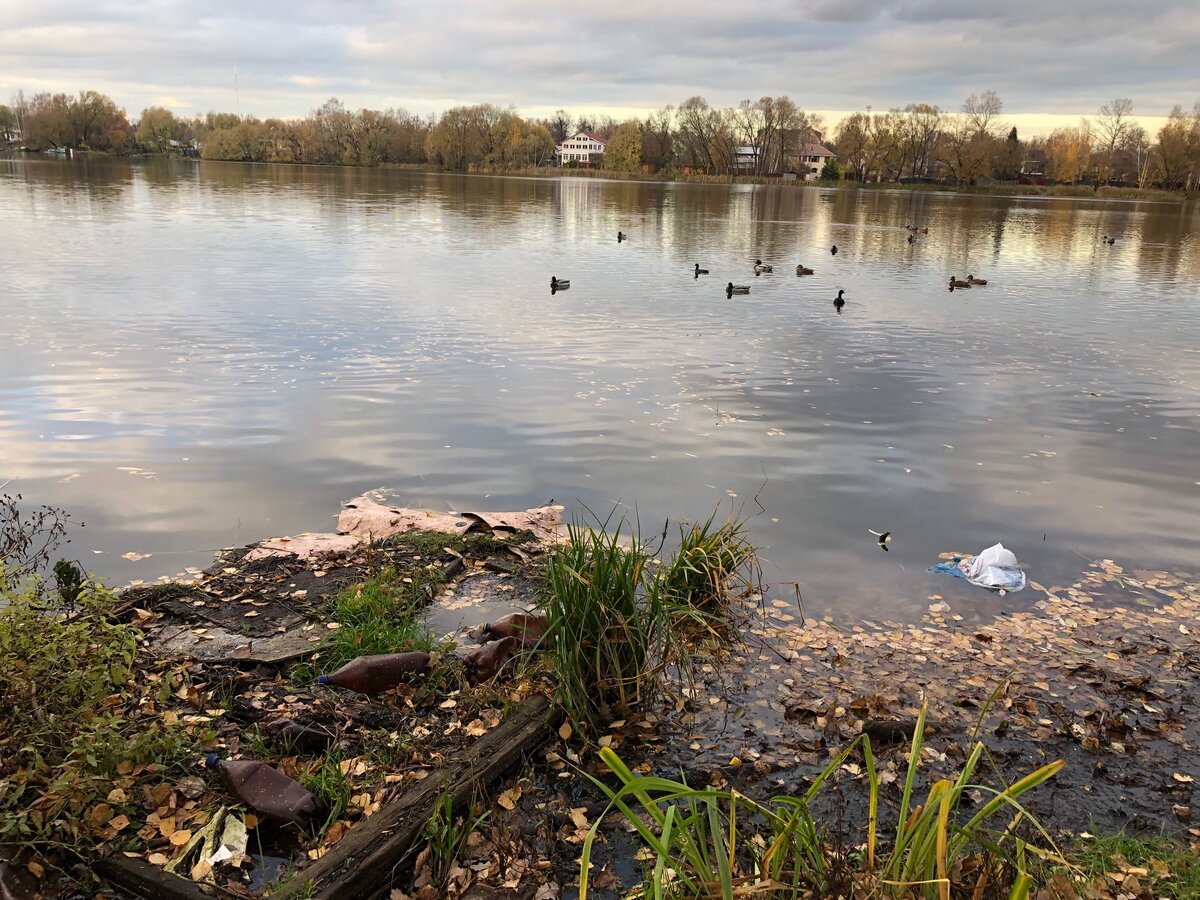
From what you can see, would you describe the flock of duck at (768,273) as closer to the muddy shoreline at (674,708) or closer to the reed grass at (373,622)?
the muddy shoreline at (674,708)

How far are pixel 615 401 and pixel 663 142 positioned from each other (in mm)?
138343

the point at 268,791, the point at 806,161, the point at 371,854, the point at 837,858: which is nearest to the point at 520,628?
the point at 268,791

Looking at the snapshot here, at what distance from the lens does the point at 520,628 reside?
17.7ft

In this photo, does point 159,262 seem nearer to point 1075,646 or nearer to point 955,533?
point 955,533

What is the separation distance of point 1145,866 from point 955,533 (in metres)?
4.73

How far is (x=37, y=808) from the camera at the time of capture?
3.59m

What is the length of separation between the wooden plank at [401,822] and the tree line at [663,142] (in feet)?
424

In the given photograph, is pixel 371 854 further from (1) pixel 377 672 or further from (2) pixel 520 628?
(2) pixel 520 628

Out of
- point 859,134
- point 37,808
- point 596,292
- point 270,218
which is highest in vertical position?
point 859,134

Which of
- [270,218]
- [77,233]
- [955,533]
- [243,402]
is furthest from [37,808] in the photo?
[270,218]

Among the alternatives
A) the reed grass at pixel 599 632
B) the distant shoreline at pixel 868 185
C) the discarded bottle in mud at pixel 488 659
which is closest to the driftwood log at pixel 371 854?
the reed grass at pixel 599 632

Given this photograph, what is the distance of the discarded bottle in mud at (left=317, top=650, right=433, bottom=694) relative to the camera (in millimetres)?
5035

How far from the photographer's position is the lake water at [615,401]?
828 centimetres

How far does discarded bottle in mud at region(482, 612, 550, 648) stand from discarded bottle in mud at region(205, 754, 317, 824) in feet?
4.89
